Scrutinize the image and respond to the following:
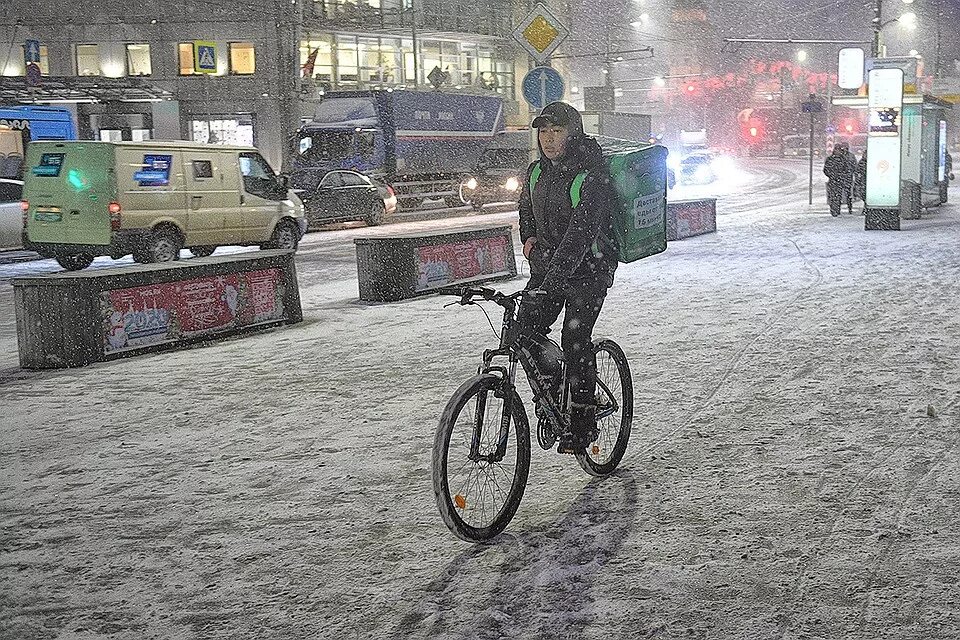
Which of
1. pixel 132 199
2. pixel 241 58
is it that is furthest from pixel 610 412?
pixel 241 58

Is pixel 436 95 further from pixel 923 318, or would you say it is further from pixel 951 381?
pixel 951 381

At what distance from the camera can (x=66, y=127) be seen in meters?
35.8

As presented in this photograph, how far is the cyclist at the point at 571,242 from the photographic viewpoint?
532 cm

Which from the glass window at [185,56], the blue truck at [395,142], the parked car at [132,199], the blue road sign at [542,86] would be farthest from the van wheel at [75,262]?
the glass window at [185,56]

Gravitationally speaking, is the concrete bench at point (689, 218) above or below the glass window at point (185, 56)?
below

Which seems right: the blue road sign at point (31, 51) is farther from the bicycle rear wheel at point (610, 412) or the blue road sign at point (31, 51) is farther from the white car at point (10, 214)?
the bicycle rear wheel at point (610, 412)

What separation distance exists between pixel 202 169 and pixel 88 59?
34.8 metres

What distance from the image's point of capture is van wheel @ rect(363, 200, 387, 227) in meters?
Result: 28.6

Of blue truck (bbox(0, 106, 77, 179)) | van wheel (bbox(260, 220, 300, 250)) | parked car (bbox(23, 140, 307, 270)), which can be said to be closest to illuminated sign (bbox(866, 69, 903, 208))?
van wheel (bbox(260, 220, 300, 250))

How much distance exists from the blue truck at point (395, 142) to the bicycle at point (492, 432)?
2392 cm

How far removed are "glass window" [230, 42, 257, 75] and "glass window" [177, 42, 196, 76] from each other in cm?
178

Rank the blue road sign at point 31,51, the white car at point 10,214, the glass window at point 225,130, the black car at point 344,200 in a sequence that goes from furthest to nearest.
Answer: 1. the glass window at point 225,130
2. the blue road sign at point 31,51
3. the black car at point 344,200
4. the white car at point 10,214

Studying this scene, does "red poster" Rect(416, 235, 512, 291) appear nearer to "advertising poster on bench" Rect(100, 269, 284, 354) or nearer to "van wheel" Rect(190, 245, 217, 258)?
"advertising poster on bench" Rect(100, 269, 284, 354)

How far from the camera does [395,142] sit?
33.6m
